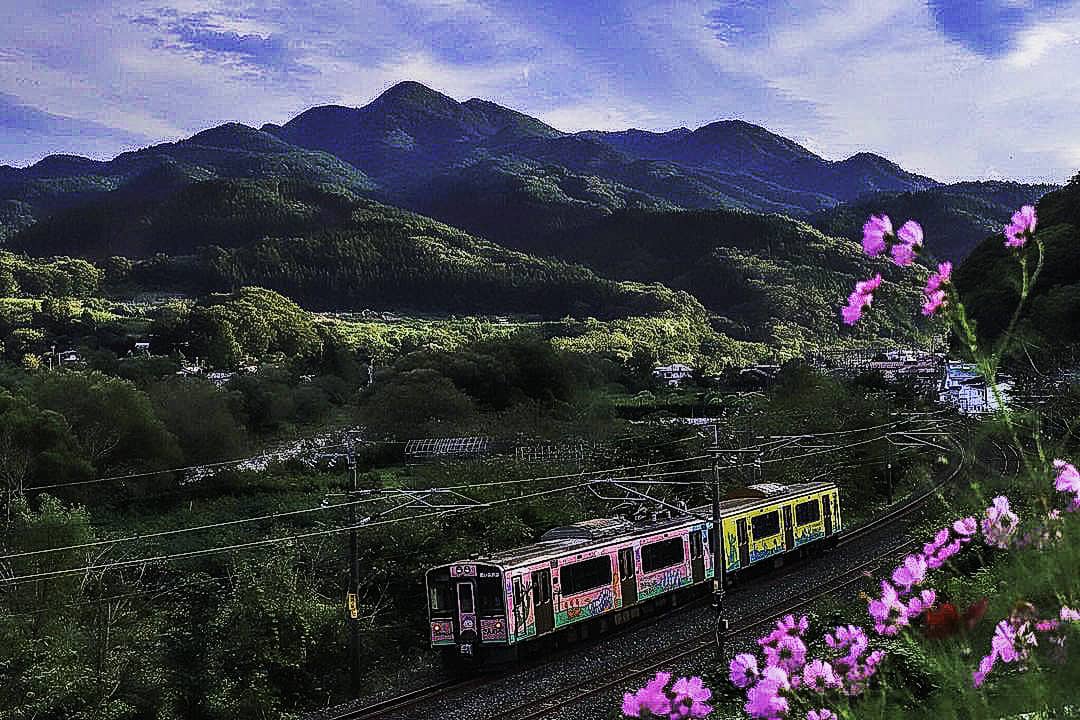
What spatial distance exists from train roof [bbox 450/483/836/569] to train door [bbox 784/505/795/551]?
27 centimetres

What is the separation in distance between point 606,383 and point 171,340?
31768mm

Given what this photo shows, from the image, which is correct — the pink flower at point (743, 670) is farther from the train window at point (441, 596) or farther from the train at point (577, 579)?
the train window at point (441, 596)

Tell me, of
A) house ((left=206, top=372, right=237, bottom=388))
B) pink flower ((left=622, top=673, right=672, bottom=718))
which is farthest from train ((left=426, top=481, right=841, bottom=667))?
house ((left=206, top=372, right=237, bottom=388))

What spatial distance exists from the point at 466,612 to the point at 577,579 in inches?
70.0

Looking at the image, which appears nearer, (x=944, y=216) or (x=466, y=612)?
(x=466, y=612)

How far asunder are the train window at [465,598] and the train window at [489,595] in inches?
4.9

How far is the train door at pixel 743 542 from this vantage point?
766 inches

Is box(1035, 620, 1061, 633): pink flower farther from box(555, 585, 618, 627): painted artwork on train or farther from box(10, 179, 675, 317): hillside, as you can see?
box(10, 179, 675, 317): hillside

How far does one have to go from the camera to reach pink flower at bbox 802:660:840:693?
2549 mm

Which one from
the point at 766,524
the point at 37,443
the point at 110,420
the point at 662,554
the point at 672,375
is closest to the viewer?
the point at 662,554

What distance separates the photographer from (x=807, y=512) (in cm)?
2228

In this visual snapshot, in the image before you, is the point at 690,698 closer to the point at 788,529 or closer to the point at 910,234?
the point at 910,234

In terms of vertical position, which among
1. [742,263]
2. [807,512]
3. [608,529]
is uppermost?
[742,263]

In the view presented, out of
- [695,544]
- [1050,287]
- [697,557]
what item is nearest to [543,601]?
[695,544]
